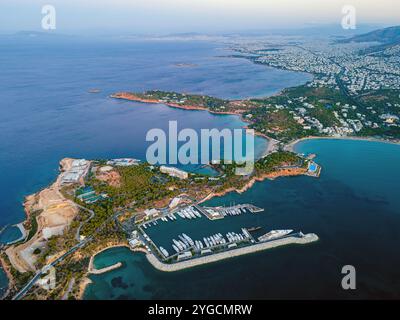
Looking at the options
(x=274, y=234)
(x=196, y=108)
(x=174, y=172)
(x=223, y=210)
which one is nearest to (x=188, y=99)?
(x=196, y=108)

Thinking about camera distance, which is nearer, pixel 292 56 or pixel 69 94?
pixel 69 94

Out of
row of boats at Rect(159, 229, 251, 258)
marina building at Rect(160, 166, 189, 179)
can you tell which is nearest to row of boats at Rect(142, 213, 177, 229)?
row of boats at Rect(159, 229, 251, 258)

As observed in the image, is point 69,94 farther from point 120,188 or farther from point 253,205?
point 253,205

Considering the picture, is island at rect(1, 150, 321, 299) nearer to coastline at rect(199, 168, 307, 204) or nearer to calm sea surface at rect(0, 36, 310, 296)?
coastline at rect(199, 168, 307, 204)

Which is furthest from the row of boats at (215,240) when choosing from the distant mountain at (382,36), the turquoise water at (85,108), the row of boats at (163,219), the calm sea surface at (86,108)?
the distant mountain at (382,36)

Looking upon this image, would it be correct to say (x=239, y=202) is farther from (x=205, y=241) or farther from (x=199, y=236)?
(x=205, y=241)

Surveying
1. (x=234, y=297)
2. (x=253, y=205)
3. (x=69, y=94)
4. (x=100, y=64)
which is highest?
(x=100, y=64)

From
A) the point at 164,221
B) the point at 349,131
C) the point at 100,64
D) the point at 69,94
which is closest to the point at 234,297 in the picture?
the point at 164,221
